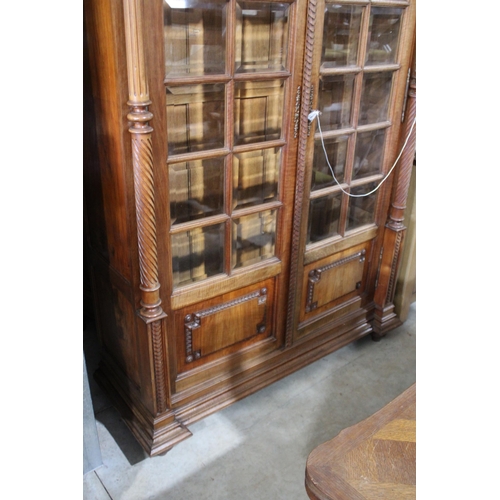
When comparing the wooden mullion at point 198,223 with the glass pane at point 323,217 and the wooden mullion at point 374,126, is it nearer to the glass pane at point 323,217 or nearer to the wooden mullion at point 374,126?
the glass pane at point 323,217

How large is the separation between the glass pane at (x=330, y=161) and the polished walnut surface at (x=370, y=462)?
0.93 metres

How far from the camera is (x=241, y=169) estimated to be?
1.48 meters

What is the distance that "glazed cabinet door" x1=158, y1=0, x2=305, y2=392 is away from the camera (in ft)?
4.09

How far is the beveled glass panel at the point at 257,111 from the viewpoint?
1387mm

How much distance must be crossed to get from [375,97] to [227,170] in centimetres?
66

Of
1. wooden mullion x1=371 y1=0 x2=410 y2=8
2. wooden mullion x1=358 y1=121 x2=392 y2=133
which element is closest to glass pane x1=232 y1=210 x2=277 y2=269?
wooden mullion x1=358 y1=121 x2=392 y2=133

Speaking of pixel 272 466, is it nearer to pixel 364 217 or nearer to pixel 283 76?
pixel 364 217

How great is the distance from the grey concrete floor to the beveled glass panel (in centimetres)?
99

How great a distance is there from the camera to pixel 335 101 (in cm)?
160

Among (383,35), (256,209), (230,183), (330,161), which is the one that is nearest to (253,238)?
(256,209)

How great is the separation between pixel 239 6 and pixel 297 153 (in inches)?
18.3

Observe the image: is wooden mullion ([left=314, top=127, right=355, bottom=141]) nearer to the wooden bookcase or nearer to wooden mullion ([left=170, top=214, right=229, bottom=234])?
the wooden bookcase
